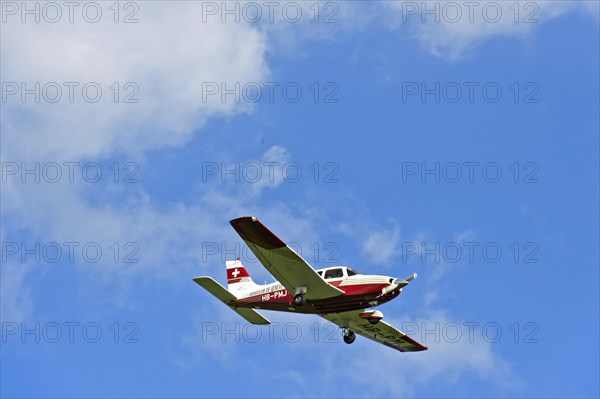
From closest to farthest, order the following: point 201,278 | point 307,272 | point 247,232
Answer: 1. point 247,232
2. point 307,272
3. point 201,278

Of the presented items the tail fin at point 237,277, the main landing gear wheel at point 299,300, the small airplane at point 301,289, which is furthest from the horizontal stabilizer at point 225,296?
the main landing gear wheel at point 299,300

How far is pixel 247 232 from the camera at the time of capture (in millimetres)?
42062

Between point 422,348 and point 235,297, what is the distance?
37.3ft

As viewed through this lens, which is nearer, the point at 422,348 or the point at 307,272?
the point at 307,272

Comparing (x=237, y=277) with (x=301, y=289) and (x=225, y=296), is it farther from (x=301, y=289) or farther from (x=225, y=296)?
(x=301, y=289)

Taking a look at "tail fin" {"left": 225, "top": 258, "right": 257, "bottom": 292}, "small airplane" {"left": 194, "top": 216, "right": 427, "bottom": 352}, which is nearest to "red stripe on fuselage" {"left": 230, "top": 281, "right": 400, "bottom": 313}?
"small airplane" {"left": 194, "top": 216, "right": 427, "bottom": 352}

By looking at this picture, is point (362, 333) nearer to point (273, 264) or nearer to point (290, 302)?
point (290, 302)

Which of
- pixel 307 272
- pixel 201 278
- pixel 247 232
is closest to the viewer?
pixel 247 232

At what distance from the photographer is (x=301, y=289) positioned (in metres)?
45.5

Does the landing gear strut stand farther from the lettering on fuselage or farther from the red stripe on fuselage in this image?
the lettering on fuselage

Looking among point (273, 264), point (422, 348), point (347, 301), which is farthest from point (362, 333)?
point (273, 264)

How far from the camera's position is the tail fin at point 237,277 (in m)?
51.6

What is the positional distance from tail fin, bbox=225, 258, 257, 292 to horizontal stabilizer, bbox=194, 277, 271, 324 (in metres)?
1.39

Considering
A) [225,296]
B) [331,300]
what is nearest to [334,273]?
[331,300]
